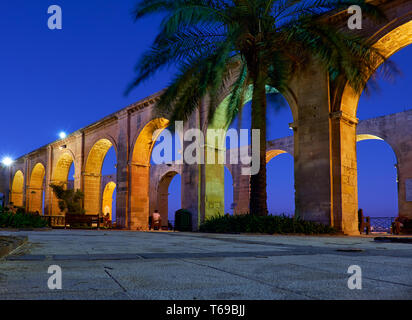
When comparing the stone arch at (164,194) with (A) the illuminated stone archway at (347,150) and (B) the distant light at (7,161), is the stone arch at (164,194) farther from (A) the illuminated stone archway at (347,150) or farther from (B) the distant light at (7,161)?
(A) the illuminated stone archway at (347,150)

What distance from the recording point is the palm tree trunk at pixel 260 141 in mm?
9727

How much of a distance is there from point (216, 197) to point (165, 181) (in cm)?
1473

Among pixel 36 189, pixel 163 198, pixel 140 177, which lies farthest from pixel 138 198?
pixel 36 189

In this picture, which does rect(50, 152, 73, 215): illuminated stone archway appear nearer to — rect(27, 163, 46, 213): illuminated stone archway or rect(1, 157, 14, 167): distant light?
rect(27, 163, 46, 213): illuminated stone archway

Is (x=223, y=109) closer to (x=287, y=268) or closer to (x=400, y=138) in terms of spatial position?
(x=400, y=138)

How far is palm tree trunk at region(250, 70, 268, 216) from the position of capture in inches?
383

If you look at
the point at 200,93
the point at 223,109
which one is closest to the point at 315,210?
the point at 200,93

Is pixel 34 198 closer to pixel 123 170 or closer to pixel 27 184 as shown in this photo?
pixel 27 184

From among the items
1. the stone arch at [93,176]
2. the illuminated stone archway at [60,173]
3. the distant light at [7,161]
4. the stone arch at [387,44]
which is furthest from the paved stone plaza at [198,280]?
the distant light at [7,161]

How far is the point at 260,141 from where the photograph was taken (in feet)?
31.9

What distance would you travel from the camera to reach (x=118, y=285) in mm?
1662

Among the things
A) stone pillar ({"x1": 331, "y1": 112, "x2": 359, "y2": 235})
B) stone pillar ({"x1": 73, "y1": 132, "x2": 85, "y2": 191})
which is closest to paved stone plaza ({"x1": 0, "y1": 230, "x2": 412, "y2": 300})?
stone pillar ({"x1": 331, "y1": 112, "x2": 359, "y2": 235})

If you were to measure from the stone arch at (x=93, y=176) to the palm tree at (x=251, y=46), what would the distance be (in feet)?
48.6
